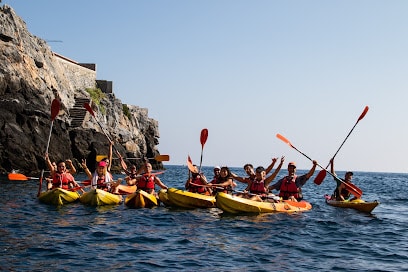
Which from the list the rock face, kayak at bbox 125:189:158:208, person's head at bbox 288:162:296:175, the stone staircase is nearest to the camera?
person's head at bbox 288:162:296:175

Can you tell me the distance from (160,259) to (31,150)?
2522 cm

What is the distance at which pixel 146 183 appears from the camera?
1540 centimetres

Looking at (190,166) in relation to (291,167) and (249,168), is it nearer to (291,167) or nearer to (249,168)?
(249,168)

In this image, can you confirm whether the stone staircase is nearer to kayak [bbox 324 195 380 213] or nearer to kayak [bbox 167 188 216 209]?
kayak [bbox 167 188 216 209]

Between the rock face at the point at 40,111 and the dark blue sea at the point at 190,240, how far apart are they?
12.2m

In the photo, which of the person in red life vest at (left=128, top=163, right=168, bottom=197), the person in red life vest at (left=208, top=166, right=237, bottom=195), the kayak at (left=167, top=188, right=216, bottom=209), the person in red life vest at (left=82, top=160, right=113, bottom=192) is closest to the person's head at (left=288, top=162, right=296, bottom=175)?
the person in red life vest at (left=208, top=166, right=237, bottom=195)

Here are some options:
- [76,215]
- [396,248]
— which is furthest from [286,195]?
[76,215]

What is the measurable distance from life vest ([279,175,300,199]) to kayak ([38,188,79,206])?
644cm

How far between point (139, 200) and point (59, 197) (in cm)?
240

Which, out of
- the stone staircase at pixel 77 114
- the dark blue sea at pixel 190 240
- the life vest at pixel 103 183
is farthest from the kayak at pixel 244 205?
the stone staircase at pixel 77 114

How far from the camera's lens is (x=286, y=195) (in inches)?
595

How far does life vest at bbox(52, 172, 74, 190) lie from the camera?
49.8ft

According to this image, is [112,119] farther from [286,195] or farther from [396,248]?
[396,248]

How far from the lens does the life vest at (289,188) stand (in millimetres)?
15016
